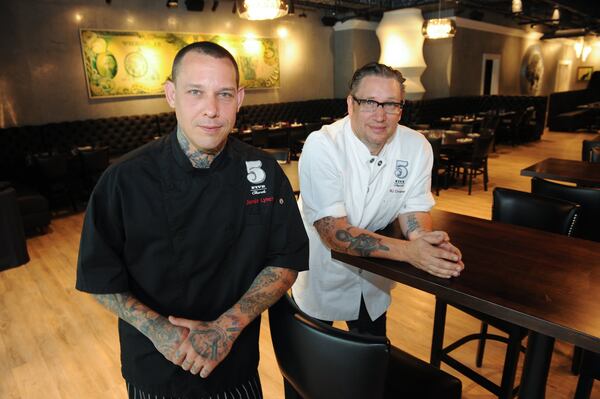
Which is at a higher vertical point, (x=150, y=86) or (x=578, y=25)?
(x=578, y=25)

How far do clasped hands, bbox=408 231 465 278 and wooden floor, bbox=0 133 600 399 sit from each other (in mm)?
117

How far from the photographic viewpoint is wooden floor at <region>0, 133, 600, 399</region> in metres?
2.33

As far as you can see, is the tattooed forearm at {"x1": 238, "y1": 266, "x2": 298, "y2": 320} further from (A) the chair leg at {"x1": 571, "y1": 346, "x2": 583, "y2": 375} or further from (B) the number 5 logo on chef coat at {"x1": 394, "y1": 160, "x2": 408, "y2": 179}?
(A) the chair leg at {"x1": 571, "y1": 346, "x2": 583, "y2": 375}

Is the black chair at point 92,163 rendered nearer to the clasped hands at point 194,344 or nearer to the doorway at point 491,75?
the clasped hands at point 194,344

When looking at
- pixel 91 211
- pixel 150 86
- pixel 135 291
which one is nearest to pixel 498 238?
pixel 135 291

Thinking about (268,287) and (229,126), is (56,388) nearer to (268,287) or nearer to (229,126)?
(268,287)

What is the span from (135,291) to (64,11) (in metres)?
7.40

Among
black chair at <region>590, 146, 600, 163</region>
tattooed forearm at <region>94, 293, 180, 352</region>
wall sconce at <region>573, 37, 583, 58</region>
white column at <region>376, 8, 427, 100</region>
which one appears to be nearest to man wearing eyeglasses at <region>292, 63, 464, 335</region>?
tattooed forearm at <region>94, 293, 180, 352</region>

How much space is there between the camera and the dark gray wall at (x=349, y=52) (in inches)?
431

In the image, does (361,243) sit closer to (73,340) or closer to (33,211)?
(73,340)

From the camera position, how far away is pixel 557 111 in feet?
49.6

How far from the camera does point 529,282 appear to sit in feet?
4.28

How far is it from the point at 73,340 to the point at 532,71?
1745cm

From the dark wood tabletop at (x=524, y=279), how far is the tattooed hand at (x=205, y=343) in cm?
64
